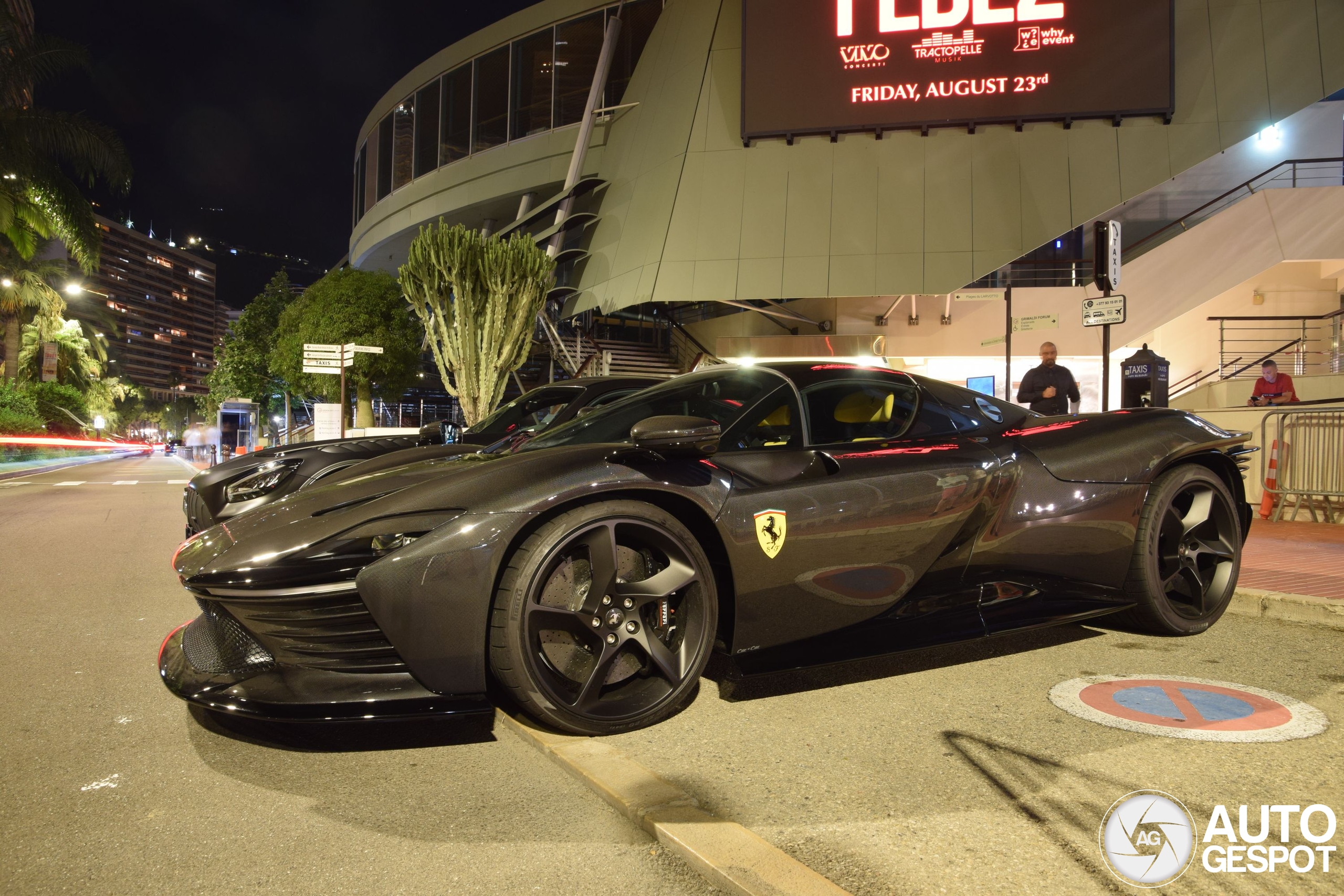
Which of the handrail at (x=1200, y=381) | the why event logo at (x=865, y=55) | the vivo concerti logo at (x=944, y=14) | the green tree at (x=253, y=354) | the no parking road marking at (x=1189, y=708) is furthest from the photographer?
the green tree at (x=253, y=354)

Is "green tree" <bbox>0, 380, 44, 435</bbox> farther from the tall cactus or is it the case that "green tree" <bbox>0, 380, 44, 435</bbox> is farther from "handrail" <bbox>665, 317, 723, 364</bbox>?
"handrail" <bbox>665, 317, 723, 364</bbox>

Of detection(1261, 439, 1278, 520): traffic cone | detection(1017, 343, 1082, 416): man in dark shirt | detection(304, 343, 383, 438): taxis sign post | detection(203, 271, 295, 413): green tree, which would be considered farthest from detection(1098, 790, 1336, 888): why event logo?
detection(203, 271, 295, 413): green tree

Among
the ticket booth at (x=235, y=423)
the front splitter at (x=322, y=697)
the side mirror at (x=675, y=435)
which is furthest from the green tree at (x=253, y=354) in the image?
the side mirror at (x=675, y=435)

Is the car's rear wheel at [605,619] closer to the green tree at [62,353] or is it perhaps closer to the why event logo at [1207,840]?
the why event logo at [1207,840]

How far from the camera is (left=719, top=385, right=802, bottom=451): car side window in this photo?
2.89 meters

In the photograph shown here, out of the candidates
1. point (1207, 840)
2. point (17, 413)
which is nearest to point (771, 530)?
point (1207, 840)

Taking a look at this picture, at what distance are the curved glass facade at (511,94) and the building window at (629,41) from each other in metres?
0.03

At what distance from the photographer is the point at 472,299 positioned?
15078mm

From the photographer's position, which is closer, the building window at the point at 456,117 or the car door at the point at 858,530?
the car door at the point at 858,530

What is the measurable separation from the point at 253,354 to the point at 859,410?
4255 cm

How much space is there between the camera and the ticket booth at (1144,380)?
31.8 ft

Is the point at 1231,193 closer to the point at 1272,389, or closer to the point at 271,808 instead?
the point at 1272,389

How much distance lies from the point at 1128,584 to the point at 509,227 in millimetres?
27788

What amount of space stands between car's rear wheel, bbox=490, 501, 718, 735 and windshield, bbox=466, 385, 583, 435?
Answer: 3.34 meters
